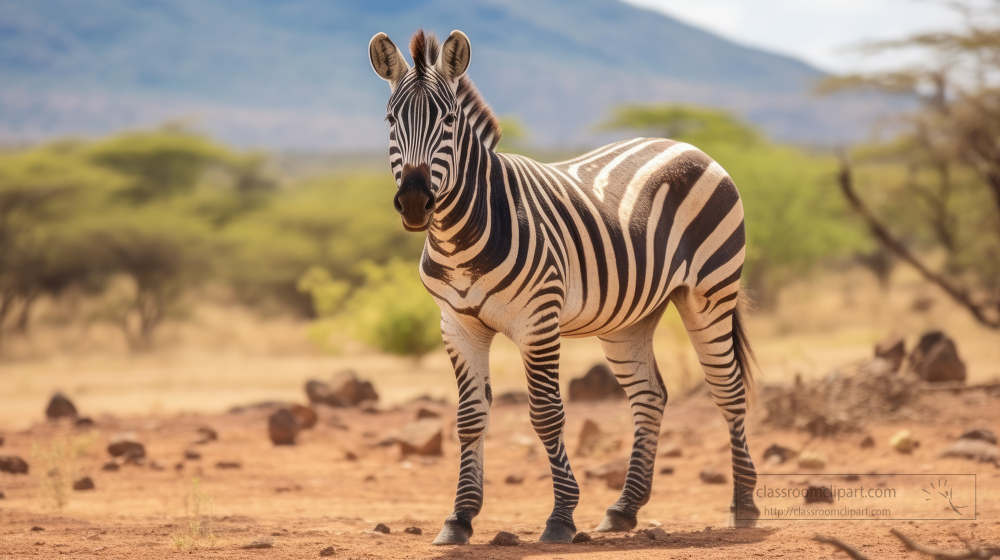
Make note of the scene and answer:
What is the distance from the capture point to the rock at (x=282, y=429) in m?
8.57

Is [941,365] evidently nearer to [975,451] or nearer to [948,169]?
[975,451]

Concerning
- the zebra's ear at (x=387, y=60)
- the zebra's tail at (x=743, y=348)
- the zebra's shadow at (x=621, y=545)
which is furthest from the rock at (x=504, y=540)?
the zebra's ear at (x=387, y=60)

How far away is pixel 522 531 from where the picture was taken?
17.7ft

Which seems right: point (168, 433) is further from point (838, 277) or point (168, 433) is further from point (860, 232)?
point (838, 277)

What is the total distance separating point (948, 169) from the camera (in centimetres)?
2586

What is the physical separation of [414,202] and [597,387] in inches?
281

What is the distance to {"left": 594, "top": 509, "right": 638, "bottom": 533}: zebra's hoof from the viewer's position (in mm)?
5301

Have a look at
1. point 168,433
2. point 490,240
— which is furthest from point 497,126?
point 168,433

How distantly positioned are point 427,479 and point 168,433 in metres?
2.91

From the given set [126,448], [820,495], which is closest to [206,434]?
[126,448]

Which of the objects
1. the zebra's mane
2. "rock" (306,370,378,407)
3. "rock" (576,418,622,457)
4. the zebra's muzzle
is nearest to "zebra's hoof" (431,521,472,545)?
the zebra's muzzle

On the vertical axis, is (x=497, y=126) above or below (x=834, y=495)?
above

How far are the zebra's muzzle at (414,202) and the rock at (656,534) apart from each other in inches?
78.1

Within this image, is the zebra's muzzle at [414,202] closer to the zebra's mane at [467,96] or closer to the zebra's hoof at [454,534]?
→ the zebra's mane at [467,96]
